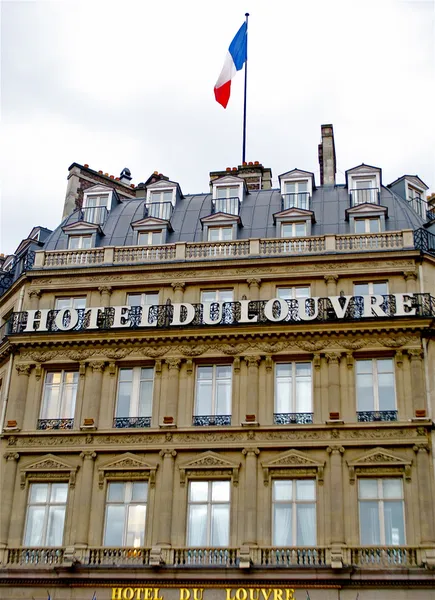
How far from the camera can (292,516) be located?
3019 centimetres

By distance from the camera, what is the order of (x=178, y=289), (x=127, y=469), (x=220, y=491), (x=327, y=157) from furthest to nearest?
(x=327, y=157) → (x=178, y=289) → (x=127, y=469) → (x=220, y=491)

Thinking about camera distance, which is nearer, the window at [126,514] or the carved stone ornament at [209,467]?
the window at [126,514]

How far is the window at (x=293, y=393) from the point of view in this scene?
104ft

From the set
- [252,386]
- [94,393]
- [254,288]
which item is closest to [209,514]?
[252,386]

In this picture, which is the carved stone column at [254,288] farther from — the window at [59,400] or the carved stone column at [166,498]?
the window at [59,400]

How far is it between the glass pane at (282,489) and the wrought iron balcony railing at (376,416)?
3.27 meters

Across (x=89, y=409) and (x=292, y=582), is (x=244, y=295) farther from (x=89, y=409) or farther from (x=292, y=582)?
(x=292, y=582)

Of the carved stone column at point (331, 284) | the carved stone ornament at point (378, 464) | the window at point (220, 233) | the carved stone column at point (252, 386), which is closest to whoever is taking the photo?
the carved stone ornament at point (378, 464)

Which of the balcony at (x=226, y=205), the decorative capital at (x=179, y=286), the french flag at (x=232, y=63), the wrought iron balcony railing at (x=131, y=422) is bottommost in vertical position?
the wrought iron balcony railing at (x=131, y=422)

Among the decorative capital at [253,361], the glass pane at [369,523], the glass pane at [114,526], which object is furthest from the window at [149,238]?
the glass pane at [369,523]

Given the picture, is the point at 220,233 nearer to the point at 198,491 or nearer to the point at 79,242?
the point at 79,242

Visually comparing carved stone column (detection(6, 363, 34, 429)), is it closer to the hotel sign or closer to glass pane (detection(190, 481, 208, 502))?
the hotel sign

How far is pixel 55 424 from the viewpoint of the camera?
109ft

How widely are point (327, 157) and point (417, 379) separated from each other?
13.5m
